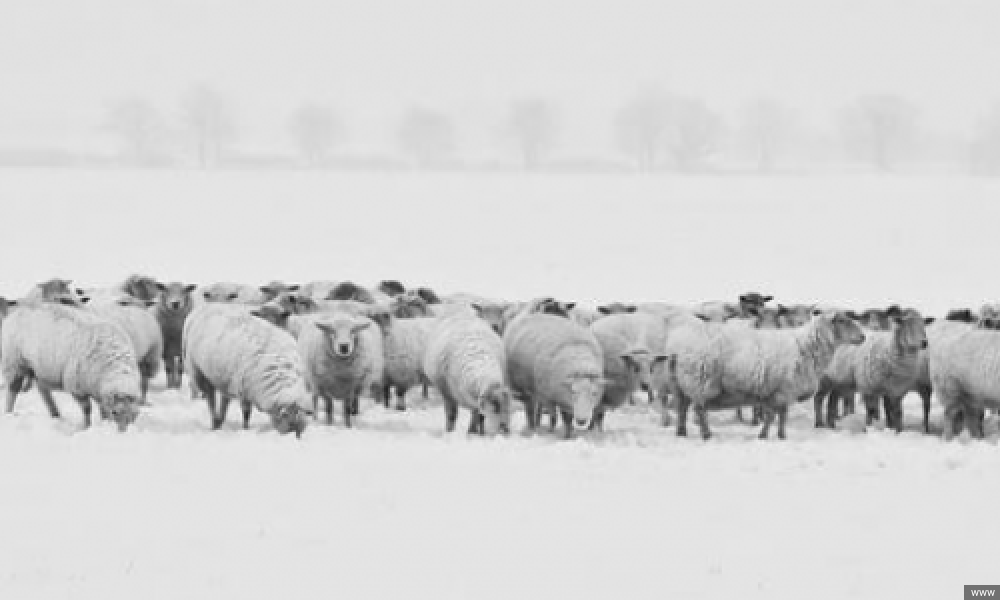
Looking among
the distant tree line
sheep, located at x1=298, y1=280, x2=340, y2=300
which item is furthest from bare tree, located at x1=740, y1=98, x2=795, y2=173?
sheep, located at x1=298, y1=280, x2=340, y2=300

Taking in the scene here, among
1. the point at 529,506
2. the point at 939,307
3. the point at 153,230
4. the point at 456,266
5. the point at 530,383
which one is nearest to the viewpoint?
the point at 529,506

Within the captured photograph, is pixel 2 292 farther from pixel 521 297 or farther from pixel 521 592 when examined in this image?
pixel 521 592

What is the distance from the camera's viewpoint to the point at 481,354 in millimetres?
16438

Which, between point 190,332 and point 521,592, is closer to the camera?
point 521,592

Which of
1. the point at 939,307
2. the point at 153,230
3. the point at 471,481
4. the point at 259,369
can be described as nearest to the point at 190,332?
the point at 259,369

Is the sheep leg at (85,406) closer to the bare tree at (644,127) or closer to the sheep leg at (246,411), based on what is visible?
the sheep leg at (246,411)

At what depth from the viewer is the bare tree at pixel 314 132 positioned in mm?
122625

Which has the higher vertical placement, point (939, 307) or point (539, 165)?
point (539, 165)

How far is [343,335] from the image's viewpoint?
1650cm

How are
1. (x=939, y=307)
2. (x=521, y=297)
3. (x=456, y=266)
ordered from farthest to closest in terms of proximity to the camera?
1. (x=456, y=266)
2. (x=521, y=297)
3. (x=939, y=307)

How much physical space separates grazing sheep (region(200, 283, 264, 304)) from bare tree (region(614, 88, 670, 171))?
90.6 metres

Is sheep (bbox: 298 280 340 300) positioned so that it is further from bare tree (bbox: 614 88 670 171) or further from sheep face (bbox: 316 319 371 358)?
bare tree (bbox: 614 88 670 171)

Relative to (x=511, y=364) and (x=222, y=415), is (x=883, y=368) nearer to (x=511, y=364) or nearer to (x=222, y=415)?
(x=511, y=364)

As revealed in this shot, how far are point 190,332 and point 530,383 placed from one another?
16.2 ft
